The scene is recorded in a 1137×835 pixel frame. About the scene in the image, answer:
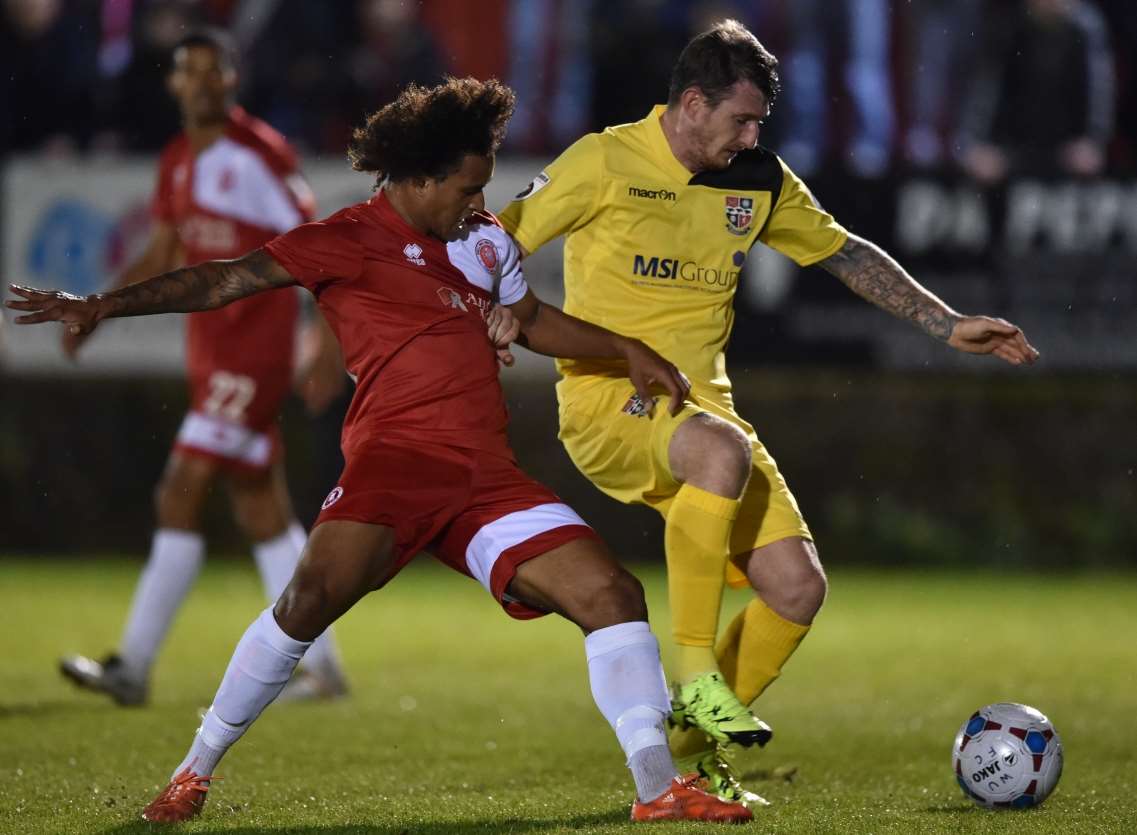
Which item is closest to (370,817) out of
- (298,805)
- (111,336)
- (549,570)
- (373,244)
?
(298,805)

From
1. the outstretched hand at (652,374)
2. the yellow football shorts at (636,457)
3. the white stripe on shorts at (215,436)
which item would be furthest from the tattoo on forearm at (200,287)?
the white stripe on shorts at (215,436)

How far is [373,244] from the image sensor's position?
4.95 metres

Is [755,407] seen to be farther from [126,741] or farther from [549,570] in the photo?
[549,570]

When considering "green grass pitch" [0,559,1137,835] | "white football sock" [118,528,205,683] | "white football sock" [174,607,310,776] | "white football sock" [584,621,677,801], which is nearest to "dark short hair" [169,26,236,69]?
"white football sock" [118,528,205,683]

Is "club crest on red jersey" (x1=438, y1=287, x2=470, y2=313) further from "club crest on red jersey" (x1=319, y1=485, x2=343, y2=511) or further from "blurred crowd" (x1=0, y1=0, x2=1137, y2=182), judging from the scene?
"blurred crowd" (x1=0, y1=0, x2=1137, y2=182)

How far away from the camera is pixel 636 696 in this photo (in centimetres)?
477

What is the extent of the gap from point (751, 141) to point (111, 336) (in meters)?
8.15

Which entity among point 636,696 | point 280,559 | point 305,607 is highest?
point 305,607

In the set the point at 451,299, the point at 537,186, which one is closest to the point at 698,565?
the point at 451,299

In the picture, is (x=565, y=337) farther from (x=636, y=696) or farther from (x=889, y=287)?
(x=889, y=287)

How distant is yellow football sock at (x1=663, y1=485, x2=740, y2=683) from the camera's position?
506 cm

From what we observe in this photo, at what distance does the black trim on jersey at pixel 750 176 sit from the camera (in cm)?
557

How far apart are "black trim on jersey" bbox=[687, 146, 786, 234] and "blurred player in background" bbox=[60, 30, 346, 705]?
260 cm

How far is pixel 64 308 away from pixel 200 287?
0.35m
